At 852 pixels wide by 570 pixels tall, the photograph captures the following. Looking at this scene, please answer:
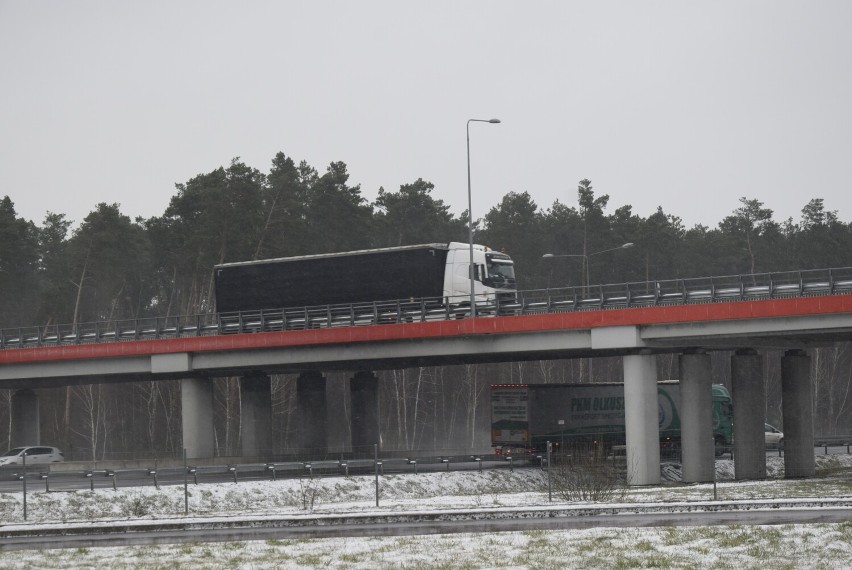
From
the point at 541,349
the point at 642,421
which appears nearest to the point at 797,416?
the point at 642,421

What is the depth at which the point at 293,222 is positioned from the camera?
94.8 m

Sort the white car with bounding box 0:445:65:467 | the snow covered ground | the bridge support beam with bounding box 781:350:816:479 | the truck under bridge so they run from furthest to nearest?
the white car with bounding box 0:445:65:467
the bridge support beam with bounding box 781:350:816:479
the truck under bridge
the snow covered ground

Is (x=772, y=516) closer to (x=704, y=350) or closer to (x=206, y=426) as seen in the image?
(x=704, y=350)

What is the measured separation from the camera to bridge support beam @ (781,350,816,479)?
53750mm

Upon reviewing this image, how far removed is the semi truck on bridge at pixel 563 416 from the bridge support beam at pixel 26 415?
110ft

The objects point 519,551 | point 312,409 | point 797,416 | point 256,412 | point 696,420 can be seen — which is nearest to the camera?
point 519,551

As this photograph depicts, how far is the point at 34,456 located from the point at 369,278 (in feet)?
69.5

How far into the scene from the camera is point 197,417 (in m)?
62.0

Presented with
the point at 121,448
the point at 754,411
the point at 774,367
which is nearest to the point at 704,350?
the point at 754,411

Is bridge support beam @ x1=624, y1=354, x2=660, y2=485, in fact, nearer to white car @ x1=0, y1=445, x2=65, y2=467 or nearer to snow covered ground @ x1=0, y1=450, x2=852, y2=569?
snow covered ground @ x1=0, y1=450, x2=852, y2=569

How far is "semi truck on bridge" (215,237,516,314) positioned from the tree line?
94.3ft

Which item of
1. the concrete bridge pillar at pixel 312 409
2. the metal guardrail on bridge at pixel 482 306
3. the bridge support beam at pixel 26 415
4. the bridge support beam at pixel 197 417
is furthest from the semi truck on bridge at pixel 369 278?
the bridge support beam at pixel 26 415

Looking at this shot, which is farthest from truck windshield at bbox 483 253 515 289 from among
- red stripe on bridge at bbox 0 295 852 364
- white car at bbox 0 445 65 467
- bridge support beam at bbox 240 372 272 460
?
white car at bbox 0 445 65 467

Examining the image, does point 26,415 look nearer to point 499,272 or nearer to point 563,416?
point 499,272
